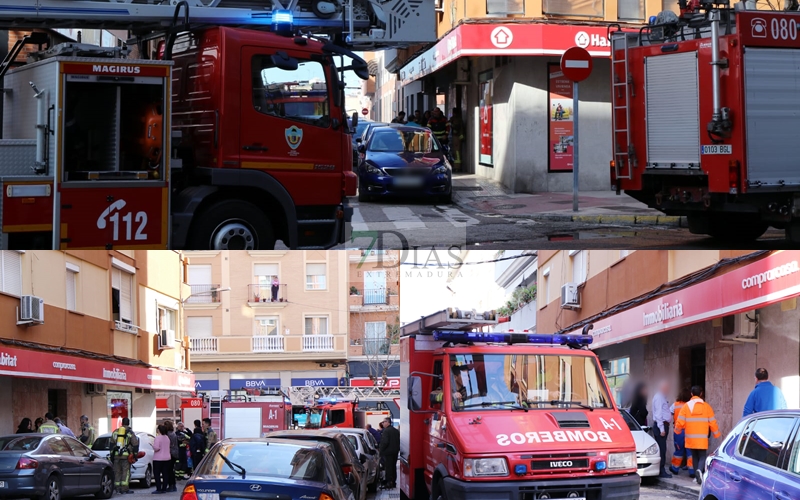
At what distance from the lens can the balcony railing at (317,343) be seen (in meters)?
49.7

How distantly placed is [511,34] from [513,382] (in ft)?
54.3

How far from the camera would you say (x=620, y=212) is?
19.1 metres

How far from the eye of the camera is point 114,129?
36.5 feet

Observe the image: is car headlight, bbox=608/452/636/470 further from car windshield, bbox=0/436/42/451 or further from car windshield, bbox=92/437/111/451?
car windshield, bbox=92/437/111/451

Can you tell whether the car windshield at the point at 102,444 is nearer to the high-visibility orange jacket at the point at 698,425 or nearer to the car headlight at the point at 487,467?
the high-visibility orange jacket at the point at 698,425

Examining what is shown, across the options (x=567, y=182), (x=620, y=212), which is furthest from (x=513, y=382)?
(x=567, y=182)

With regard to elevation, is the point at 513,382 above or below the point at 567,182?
below

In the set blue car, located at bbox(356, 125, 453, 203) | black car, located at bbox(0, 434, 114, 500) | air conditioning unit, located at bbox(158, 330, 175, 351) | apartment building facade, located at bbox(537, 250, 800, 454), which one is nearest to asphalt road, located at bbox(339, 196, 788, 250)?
apartment building facade, located at bbox(537, 250, 800, 454)

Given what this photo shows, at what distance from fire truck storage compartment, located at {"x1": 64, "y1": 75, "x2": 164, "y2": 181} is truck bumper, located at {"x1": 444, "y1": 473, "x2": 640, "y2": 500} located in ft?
17.3

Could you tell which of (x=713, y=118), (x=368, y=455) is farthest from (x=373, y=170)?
(x=713, y=118)

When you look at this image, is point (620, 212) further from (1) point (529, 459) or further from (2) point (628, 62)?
(1) point (529, 459)

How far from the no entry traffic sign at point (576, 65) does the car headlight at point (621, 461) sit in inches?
479

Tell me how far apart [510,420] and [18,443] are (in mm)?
7834

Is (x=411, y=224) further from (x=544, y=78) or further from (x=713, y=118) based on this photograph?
(x=544, y=78)
